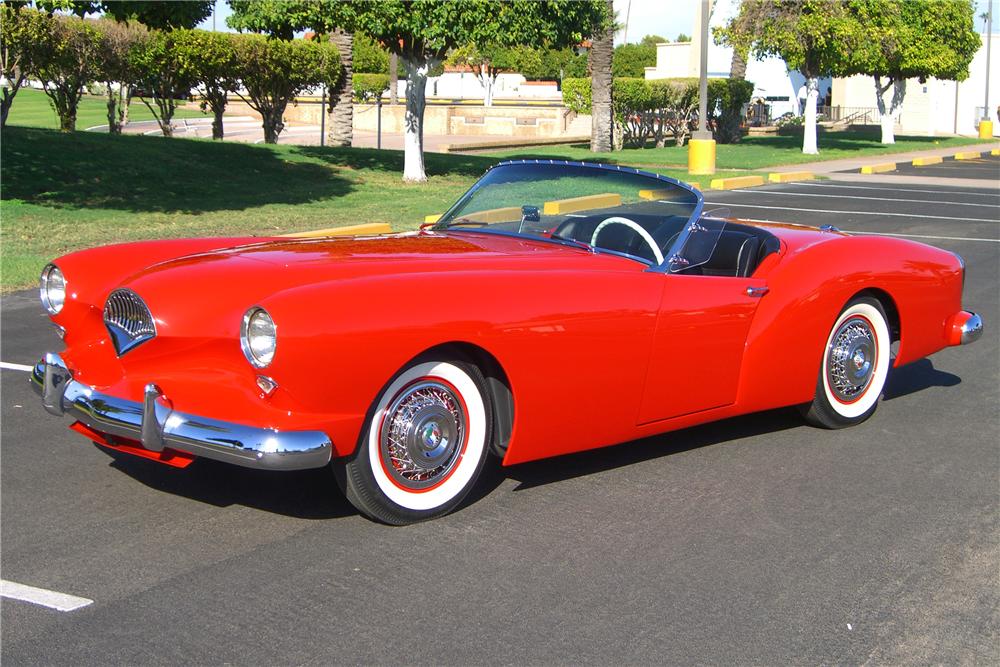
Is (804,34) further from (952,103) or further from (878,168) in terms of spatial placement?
(952,103)

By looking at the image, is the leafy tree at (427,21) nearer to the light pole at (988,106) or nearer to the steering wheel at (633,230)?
the steering wheel at (633,230)

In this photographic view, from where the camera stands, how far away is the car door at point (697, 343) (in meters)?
5.05

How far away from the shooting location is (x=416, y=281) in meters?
4.39

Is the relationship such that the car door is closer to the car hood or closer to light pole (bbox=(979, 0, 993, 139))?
the car hood

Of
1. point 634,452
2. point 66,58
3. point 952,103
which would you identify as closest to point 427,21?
point 66,58

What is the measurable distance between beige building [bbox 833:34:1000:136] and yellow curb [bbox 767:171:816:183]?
1293 inches

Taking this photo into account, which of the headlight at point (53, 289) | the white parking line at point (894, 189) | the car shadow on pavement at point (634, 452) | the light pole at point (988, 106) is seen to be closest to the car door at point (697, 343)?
the car shadow on pavement at point (634, 452)

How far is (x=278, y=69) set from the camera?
26000 mm

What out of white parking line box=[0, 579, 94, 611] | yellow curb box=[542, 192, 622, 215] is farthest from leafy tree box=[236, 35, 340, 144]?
white parking line box=[0, 579, 94, 611]

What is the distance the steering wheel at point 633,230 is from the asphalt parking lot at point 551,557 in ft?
2.83

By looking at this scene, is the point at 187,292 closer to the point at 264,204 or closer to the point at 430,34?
the point at 264,204

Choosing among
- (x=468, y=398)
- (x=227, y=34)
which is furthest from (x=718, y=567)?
(x=227, y=34)

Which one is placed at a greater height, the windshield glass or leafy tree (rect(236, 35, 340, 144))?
leafy tree (rect(236, 35, 340, 144))

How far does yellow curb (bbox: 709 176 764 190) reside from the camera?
22.5 m
